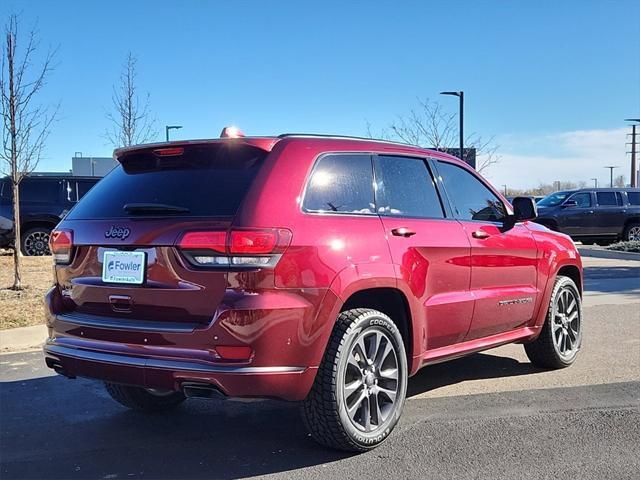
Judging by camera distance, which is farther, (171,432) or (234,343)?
(171,432)

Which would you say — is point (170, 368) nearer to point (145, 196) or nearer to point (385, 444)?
point (145, 196)

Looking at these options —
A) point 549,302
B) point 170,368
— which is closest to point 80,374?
point 170,368

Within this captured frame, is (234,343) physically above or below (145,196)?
below

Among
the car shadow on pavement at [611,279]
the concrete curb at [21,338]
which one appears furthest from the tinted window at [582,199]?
the concrete curb at [21,338]

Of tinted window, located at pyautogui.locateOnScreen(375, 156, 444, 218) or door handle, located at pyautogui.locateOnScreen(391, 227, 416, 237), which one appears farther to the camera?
tinted window, located at pyautogui.locateOnScreen(375, 156, 444, 218)

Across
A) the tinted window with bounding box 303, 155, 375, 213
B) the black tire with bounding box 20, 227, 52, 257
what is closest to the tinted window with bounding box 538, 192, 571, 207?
the black tire with bounding box 20, 227, 52, 257

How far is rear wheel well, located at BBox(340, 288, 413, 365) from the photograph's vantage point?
4.01 meters

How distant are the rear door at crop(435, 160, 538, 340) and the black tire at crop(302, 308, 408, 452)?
101 centimetres

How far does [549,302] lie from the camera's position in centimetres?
567

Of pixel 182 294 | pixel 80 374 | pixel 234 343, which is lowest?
pixel 80 374

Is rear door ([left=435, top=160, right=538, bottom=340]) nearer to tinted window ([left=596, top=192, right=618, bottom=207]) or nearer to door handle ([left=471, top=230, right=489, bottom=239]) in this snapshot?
door handle ([left=471, top=230, right=489, bottom=239])

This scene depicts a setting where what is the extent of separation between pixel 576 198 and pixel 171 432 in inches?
736

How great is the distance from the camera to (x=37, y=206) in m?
15.1

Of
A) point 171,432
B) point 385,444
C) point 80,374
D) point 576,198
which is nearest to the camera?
point 80,374
